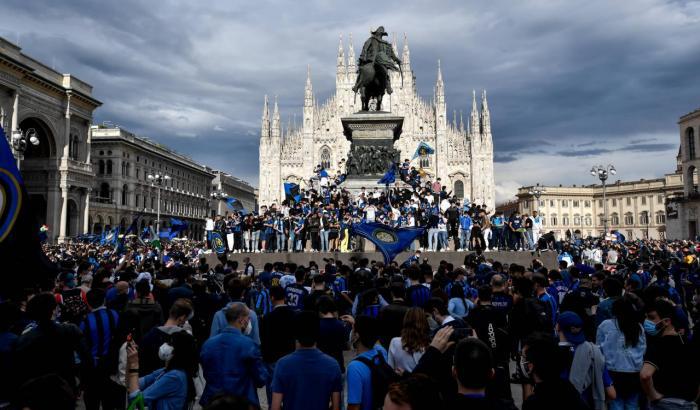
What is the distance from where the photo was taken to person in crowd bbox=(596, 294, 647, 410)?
15.1ft

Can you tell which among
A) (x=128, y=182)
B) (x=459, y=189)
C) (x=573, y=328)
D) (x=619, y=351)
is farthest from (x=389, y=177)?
(x=128, y=182)

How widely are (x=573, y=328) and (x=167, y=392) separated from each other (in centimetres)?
333

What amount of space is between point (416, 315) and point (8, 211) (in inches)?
178

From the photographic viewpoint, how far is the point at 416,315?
3918 millimetres

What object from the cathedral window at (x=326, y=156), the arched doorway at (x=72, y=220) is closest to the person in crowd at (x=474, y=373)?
the arched doorway at (x=72, y=220)

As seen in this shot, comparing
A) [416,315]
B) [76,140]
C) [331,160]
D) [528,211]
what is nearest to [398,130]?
[416,315]

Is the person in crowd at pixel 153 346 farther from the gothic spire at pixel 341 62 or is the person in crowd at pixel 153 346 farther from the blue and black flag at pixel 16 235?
the gothic spire at pixel 341 62

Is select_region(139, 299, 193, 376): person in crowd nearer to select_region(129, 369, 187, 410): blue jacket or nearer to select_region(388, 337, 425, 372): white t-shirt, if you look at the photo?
select_region(129, 369, 187, 410): blue jacket

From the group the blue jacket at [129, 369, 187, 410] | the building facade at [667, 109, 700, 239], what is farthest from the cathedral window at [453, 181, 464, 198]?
the blue jacket at [129, 369, 187, 410]

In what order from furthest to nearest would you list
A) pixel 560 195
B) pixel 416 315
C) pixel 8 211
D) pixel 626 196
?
pixel 560 195
pixel 626 196
pixel 8 211
pixel 416 315

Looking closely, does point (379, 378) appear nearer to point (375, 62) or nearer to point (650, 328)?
point (650, 328)

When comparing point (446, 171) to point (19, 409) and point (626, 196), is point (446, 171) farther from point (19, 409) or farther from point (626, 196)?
point (19, 409)

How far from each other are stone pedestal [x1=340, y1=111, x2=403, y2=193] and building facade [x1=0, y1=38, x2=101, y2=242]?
33.0 meters

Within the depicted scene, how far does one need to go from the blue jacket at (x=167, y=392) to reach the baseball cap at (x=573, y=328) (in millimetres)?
3181
